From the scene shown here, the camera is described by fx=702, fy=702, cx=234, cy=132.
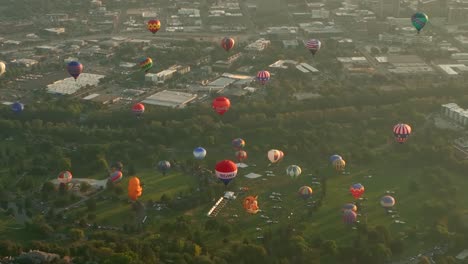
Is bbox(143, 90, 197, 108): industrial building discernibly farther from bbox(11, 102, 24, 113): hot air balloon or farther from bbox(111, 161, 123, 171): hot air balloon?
bbox(111, 161, 123, 171): hot air balloon

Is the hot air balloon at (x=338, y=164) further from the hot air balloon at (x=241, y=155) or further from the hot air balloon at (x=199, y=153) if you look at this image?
the hot air balloon at (x=199, y=153)

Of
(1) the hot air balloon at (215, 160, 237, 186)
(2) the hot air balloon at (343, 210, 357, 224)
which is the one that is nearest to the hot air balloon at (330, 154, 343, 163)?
(2) the hot air balloon at (343, 210, 357, 224)

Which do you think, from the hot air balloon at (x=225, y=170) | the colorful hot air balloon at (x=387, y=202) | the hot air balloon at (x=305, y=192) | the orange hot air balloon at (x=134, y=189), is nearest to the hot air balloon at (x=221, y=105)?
the hot air balloon at (x=225, y=170)

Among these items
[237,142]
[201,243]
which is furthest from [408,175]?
[201,243]

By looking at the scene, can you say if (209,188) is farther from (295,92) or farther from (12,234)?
A: (295,92)

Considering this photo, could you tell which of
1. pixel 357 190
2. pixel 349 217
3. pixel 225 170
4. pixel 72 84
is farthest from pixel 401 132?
pixel 72 84

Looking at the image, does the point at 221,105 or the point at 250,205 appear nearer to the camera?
the point at 250,205

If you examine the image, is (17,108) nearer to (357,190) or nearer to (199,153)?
(199,153)
